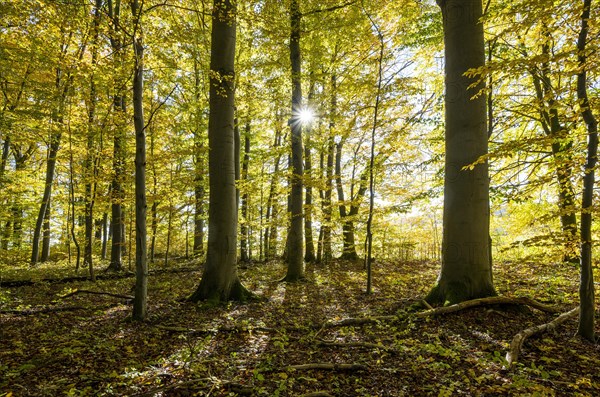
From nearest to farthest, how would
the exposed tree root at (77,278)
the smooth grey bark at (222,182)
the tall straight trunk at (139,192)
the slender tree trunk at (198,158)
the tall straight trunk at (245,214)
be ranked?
the tall straight trunk at (139,192) < the smooth grey bark at (222,182) < the exposed tree root at (77,278) < the slender tree trunk at (198,158) < the tall straight trunk at (245,214)

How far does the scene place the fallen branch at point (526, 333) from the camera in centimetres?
346

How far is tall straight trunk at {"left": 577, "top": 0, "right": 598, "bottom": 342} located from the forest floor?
1.07ft

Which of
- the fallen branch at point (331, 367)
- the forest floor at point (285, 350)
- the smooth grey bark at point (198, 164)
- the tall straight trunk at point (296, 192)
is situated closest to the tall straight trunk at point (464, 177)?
the forest floor at point (285, 350)

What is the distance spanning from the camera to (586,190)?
3.68 metres

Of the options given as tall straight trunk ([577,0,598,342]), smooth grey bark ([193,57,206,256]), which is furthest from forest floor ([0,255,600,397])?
smooth grey bark ([193,57,206,256])

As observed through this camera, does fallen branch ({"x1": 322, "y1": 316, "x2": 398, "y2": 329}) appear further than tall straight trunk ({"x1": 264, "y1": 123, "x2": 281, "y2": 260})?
No

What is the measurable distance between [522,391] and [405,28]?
7.85m

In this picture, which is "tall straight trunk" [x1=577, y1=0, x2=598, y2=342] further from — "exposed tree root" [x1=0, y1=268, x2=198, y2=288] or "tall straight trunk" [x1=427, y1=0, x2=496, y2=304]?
"exposed tree root" [x1=0, y1=268, x2=198, y2=288]

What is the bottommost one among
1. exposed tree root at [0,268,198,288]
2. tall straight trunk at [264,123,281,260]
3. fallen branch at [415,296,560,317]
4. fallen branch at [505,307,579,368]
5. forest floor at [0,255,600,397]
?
exposed tree root at [0,268,198,288]

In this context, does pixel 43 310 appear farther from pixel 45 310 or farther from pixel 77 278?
pixel 77 278

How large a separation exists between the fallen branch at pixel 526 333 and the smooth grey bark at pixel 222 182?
4.99 m

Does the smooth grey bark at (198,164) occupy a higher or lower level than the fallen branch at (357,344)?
higher

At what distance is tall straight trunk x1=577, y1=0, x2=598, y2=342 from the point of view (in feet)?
11.4

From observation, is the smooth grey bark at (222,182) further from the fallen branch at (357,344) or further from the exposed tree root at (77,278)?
the exposed tree root at (77,278)
